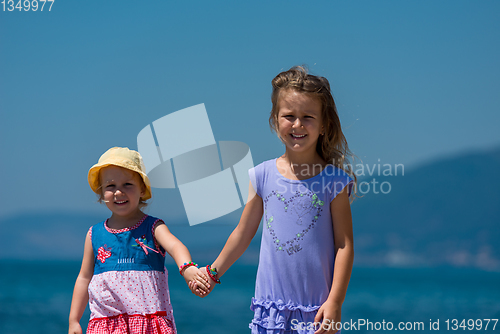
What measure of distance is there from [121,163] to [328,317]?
1.34 metres

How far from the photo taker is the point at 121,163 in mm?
2635

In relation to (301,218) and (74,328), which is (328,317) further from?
(74,328)

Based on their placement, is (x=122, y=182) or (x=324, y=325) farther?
(x=122, y=182)

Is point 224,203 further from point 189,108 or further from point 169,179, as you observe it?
point 189,108

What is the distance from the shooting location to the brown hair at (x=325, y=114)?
8.11 feet

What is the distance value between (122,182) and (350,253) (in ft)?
4.17

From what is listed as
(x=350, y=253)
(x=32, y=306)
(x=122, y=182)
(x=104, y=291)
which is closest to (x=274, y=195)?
(x=350, y=253)

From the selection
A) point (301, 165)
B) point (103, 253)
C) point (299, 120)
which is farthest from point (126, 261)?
point (299, 120)

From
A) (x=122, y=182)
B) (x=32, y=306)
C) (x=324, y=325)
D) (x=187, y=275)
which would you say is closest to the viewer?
(x=324, y=325)

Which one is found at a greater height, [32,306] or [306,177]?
[32,306]

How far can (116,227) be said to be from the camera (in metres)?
2.67

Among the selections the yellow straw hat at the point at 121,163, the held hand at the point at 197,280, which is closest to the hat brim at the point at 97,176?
the yellow straw hat at the point at 121,163

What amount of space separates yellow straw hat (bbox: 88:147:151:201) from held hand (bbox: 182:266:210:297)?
0.57 m

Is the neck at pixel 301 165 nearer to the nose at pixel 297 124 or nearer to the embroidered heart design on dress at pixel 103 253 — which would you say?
the nose at pixel 297 124
